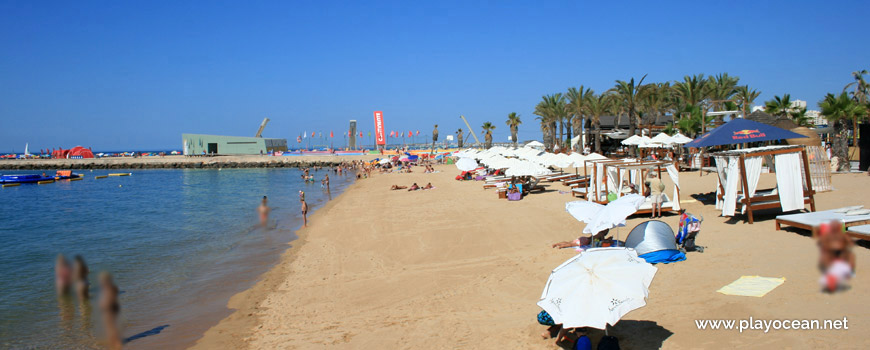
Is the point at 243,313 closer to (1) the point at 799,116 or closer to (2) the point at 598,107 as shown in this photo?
(1) the point at 799,116

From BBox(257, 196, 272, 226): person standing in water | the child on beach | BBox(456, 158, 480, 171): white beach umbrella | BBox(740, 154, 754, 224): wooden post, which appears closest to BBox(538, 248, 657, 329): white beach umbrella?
BBox(257, 196, 272, 226): person standing in water

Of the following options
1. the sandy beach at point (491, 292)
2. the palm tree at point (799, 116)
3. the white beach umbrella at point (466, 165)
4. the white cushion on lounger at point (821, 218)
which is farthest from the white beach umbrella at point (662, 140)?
the white cushion on lounger at point (821, 218)

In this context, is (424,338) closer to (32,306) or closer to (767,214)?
(32,306)

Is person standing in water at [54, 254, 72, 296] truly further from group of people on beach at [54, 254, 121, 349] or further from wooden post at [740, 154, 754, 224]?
wooden post at [740, 154, 754, 224]

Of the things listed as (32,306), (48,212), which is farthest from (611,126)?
(32,306)

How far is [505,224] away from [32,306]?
43.6 feet

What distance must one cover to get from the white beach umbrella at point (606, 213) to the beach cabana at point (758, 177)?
4.29 metres

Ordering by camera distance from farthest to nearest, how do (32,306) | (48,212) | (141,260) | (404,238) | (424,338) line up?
(48,212)
(404,238)
(141,260)
(32,306)
(424,338)

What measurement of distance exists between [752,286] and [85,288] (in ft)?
33.2

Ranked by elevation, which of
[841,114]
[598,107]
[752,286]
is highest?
[598,107]

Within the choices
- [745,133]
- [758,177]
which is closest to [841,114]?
[745,133]

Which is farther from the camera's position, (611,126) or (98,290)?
(611,126)

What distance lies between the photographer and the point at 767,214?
14.6 metres

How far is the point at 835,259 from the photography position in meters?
1.00
